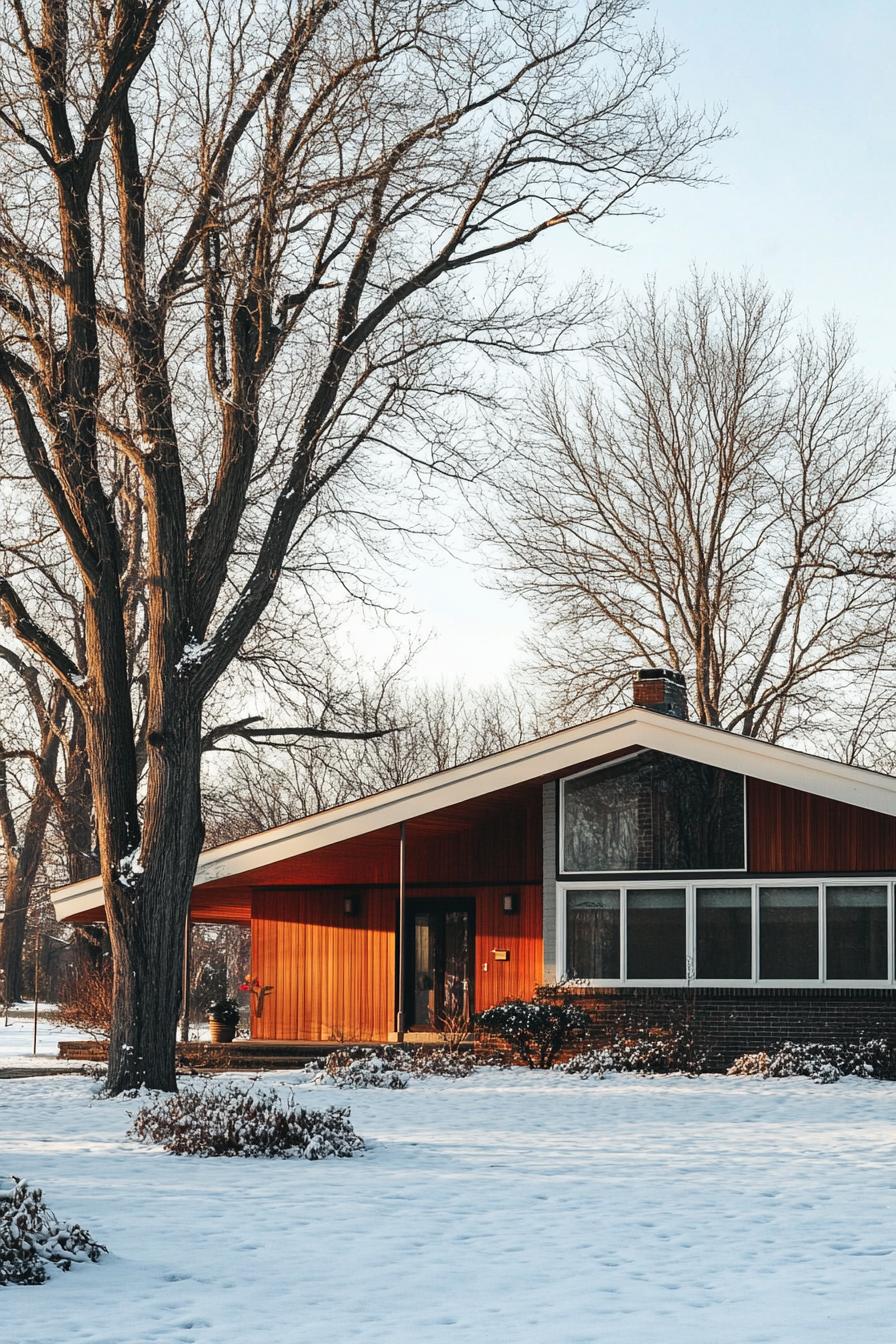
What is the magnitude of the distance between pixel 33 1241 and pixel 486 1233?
92.4 inches

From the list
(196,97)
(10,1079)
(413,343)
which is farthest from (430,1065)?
(196,97)

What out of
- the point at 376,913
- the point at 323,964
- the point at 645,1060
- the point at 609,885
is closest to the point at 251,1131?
the point at 645,1060

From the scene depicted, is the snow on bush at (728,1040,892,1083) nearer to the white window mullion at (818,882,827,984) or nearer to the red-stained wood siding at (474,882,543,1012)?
the white window mullion at (818,882,827,984)

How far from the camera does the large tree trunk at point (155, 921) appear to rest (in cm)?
1512

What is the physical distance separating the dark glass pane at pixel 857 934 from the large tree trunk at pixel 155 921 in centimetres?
781

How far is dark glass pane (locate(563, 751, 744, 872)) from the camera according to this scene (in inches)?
751

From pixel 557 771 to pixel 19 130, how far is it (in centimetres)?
980

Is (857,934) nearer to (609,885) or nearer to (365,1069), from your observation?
(609,885)

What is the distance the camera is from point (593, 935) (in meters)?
19.8

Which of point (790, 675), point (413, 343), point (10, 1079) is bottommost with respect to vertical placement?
point (10, 1079)

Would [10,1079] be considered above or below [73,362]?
below

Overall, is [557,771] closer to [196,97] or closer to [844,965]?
[844,965]

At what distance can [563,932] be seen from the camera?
19953 mm

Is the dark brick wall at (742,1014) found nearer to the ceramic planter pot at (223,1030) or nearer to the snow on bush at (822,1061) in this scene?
the snow on bush at (822,1061)
